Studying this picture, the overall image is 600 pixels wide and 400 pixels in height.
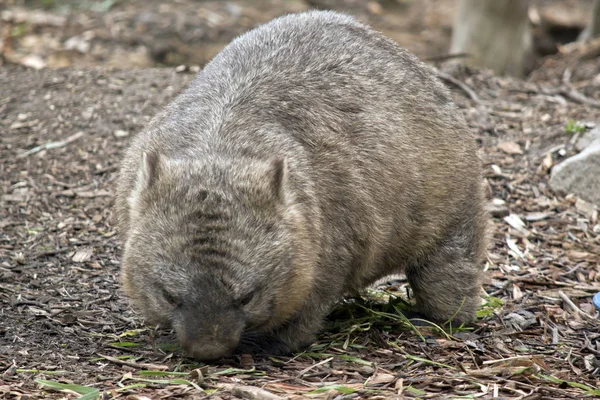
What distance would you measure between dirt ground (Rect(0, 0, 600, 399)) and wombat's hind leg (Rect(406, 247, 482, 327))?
0.15 metres

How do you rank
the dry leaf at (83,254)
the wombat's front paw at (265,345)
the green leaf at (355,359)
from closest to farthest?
the green leaf at (355,359) → the wombat's front paw at (265,345) → the dry leaf at (83,254)

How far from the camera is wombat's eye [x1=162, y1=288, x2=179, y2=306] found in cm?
447

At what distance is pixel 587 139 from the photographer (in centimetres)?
812

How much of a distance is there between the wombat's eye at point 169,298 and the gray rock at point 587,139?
15.7 feet

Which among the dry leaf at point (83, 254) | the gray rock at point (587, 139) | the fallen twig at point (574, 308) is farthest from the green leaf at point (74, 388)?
the gray rock at point (587, 139)

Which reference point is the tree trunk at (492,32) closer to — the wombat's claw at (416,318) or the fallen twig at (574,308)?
the fallen twig at (574,308)

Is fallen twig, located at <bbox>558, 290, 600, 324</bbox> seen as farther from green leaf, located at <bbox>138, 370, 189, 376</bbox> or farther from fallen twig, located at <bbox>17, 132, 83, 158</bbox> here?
fallen twig, located at <bbox>17, 132, 83, 158</bbox>

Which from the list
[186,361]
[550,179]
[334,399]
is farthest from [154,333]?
[550,179]

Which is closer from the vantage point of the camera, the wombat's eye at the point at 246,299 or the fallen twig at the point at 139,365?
the wombat's eye at the point at 246,299

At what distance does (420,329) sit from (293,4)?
9.92m

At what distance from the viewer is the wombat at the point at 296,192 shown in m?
4.47

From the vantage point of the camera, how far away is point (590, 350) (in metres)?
5.41

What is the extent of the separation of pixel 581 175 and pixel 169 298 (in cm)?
437

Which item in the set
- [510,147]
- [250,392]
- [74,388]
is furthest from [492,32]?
[74,388]
